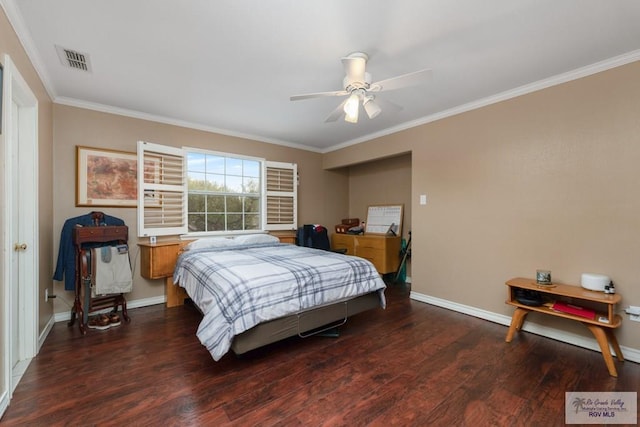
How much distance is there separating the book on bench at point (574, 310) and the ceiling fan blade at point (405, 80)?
2237 millimetres

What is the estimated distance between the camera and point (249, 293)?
2.06m

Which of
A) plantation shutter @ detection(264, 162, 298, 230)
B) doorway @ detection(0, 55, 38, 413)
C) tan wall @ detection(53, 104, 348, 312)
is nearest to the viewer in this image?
doorway @ detection(0, 55, 38, 413)

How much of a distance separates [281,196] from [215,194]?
1.07 meters

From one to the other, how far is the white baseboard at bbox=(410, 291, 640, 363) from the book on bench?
34 centimetres

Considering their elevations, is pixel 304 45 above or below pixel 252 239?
above

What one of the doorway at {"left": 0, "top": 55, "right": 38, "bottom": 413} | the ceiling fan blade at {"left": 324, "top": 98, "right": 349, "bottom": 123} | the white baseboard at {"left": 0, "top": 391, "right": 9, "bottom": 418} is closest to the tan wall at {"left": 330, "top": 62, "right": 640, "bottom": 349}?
the ceiling fan blade at {"left": 324, "top": 98, "right": 349, "bottom": 123}

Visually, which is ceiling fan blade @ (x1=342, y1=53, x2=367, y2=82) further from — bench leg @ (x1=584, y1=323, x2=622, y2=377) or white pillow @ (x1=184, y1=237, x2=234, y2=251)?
bench leg @ (x1=584, y1=323, x2=622, y2=377)

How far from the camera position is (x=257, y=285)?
A: 2125 mm

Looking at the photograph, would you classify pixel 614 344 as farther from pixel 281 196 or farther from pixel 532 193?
A: pixel 281 196

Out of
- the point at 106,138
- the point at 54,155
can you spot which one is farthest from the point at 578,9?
the point at 54,155

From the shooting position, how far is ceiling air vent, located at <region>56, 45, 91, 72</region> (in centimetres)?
224

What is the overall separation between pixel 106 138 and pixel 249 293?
2851 mm

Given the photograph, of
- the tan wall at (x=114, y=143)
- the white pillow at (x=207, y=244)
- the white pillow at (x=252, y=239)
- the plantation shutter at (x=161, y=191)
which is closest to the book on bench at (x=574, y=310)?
the white pillow at (x=252, y=239)

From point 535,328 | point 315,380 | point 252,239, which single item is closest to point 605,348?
point 535,328
